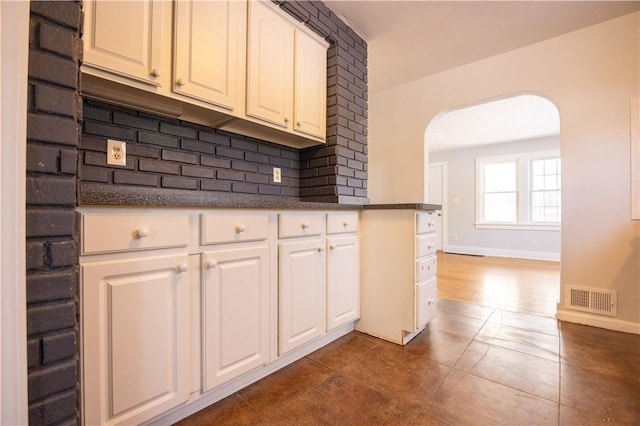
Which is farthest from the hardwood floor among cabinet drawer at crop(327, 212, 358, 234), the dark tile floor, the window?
cabinet drawer at crop(327, 212, 358, 234)

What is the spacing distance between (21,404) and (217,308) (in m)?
0.57

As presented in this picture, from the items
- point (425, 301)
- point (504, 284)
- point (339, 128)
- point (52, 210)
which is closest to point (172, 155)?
point (52, 210)

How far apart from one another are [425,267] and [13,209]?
188 centimetres

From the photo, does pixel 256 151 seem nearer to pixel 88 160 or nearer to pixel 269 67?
pixel 269 67

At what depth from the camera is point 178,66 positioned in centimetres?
132

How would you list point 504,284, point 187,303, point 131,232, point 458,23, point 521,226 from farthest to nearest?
1. point 521,226
2. point 504,284
3. point 458,23
4. point 187,303
5. point 131,232

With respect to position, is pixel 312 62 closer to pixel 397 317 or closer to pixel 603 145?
pixel 397 317

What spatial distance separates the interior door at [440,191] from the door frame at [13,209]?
21.8 ft

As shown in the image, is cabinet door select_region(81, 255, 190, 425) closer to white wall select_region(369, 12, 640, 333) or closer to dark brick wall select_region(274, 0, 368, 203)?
dark brick wall select_region(274, 0, 368, 203)

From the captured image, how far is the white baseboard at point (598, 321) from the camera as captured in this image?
201 centimetres

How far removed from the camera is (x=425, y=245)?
1852mm

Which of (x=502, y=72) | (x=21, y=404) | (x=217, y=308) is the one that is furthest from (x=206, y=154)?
(x=502, y=72)

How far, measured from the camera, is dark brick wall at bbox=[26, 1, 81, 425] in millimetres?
645

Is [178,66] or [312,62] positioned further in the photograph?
[312,62]
